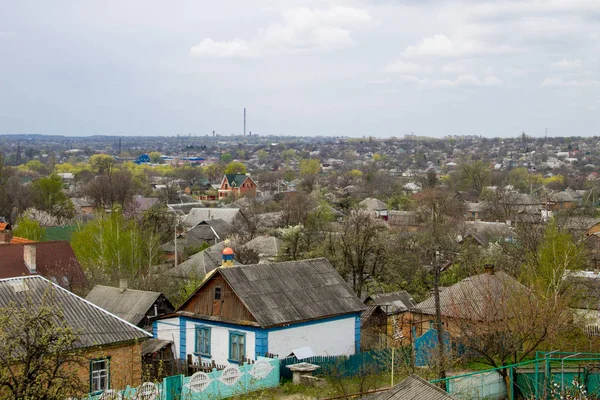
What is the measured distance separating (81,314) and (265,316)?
566cm

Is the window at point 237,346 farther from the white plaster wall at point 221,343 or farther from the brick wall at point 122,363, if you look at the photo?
the brick wall at point 122,363

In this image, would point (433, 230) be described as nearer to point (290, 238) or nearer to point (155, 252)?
point (290, 238)

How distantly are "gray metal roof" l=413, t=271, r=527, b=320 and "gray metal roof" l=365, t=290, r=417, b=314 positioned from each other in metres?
2.16

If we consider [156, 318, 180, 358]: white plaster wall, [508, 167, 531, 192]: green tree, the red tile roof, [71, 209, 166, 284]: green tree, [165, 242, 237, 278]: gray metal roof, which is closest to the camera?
[156, 318, 180, 358]: white plaster wall

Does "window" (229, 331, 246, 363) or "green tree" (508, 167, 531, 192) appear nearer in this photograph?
"window" (229, 331, 246, 363)

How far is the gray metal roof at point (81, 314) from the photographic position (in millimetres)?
18656

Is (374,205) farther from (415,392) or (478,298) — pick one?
(415,392)

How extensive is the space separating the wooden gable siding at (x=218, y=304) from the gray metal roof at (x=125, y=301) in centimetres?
429

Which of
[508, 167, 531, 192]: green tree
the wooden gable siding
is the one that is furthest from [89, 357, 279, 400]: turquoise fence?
[508, 167, 531, 192]: green tree

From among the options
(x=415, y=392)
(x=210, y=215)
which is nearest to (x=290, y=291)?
(x=415, y=392)

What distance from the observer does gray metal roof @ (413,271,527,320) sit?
21859 mm

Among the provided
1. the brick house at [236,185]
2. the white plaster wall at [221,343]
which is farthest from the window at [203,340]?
the brick house at [236,185]

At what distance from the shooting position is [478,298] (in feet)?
82.6

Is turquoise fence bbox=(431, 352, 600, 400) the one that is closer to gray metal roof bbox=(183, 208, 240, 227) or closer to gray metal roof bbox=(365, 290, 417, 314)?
gray metal roof bbox=(365, 290, 417, 314)
